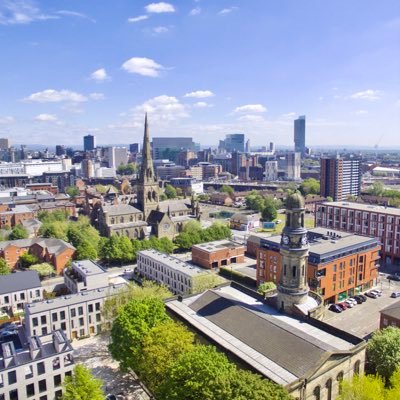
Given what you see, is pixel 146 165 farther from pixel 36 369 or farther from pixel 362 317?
pixel 36 369

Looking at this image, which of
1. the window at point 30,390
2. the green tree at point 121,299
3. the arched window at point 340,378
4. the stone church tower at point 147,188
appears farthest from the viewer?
the stone church tower at point 147,188

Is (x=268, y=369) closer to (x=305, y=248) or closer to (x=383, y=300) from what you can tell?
(x=305, y=248)

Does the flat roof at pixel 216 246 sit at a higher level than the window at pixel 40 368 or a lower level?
A: higher

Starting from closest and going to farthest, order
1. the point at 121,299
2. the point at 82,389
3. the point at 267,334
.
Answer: the point at 82,389, the point at 267,334, the point at 121,299

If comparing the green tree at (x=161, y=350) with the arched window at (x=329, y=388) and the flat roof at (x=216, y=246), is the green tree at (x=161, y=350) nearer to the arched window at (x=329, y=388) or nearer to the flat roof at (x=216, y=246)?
the arched window at (x=329, y=388)

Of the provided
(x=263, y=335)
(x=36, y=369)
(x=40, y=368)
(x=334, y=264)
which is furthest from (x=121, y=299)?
(x=334, y=264)

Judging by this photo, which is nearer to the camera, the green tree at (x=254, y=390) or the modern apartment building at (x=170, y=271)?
the green tree at (x=254, y=390)

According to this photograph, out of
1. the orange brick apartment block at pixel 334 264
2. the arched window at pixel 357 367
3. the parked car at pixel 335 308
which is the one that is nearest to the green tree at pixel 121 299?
the orange brick apartment block at pixel 334 264
